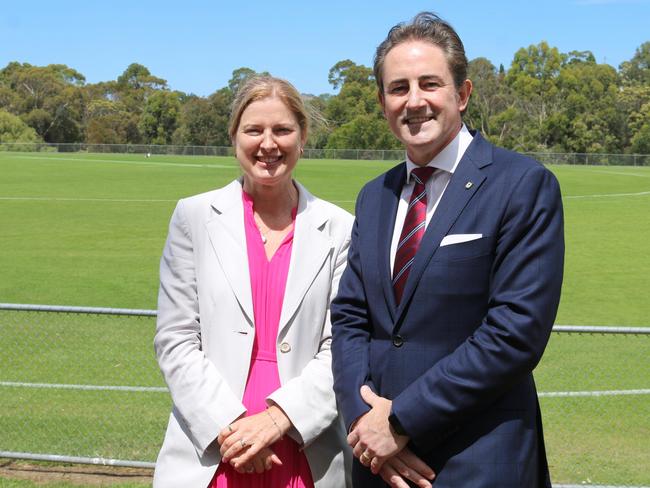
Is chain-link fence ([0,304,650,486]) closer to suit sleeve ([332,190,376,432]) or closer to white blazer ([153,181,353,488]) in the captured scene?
white blazer ([153,181,353,488])

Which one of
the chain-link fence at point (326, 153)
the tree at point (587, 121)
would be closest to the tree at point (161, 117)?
the chain-link fence at point (326, 153)

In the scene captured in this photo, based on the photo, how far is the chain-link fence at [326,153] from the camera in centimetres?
6745

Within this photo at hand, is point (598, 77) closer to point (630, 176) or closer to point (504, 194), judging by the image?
point (630, 176)

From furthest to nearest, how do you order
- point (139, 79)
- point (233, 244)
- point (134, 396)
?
point (139, 79) < point (134, 396) < point (233, 244)

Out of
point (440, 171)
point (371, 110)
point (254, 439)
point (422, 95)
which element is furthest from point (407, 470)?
point (371, 110)

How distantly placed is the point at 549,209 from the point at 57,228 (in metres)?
20.6

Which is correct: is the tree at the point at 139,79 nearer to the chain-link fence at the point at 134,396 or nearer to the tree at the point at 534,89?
the tree at the point at 534,89

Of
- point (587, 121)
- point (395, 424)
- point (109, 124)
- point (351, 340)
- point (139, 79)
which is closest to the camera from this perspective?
point (395, 424)

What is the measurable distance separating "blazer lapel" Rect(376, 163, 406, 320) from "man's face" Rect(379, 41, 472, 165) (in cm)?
22

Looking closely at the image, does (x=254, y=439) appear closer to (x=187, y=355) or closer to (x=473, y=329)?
(x=187, y=355)

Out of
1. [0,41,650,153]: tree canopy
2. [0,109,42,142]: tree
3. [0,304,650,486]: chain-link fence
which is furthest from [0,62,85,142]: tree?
[0,304,650,486]: chain-link fence

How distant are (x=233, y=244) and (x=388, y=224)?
599 mm

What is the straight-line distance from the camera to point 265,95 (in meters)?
3.14

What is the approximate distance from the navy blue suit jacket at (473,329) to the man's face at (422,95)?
15 cm
